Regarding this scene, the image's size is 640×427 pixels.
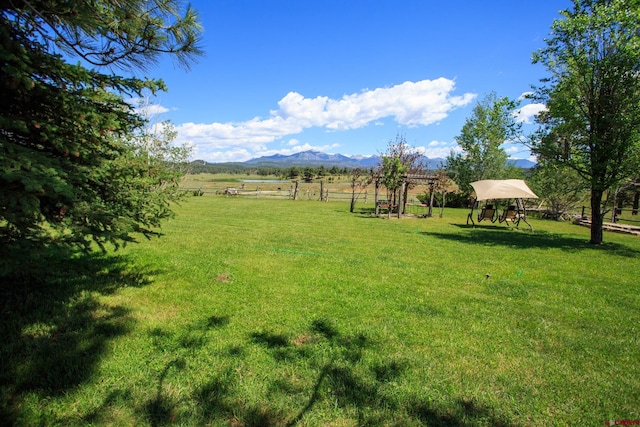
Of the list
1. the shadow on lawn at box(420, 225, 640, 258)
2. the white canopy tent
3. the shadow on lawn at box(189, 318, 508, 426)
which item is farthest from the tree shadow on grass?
the white canopy tent

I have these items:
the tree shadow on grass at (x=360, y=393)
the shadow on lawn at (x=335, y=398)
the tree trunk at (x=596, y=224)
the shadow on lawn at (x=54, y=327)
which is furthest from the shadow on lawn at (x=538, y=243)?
the shadow on lawn at (x=54, y=327)

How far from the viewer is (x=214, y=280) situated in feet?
17.3

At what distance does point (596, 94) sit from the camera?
9.56 meters

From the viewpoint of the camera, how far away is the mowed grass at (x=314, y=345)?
2.46 metres

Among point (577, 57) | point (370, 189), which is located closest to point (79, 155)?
point (577, 57)

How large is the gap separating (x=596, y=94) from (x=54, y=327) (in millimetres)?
13703

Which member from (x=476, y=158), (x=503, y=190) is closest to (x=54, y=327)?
(x=503, y=190)

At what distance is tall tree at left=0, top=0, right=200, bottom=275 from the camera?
2543 mm

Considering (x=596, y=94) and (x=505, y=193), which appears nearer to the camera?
(x=596, y=94)

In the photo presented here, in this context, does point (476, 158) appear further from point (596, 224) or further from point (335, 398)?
point (335, 398)

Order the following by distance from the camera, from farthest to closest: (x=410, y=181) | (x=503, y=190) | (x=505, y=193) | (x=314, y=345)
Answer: (x=410, y=181), (x=503, y=190), (x=505, y=193), (x=314, y=345)

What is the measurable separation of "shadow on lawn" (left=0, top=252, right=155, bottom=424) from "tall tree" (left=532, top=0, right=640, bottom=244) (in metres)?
12.1

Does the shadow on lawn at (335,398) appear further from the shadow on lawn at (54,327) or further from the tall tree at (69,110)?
the tall tree at (69,110)

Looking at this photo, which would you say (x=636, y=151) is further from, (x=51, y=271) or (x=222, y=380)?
(x=51, y=271)
